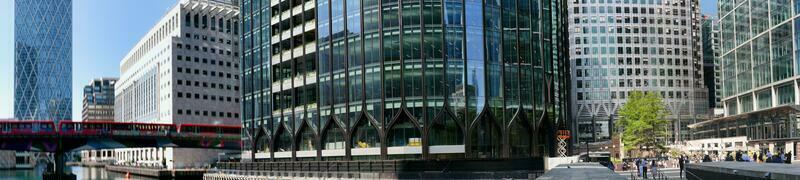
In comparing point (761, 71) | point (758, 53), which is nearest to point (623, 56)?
point (758, 53)

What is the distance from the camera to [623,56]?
195625 millimetres

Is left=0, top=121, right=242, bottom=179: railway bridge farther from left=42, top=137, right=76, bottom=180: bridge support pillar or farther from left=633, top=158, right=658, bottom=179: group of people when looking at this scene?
left=633, top=158, right=658, bottom=179: group of people

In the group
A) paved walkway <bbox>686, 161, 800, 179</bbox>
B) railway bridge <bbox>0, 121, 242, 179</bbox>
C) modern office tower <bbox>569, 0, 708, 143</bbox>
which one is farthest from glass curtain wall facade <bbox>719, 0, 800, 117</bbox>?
railway bridge <bbox>0, 121, 242, 179</bbox>

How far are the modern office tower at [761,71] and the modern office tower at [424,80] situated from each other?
24.7m

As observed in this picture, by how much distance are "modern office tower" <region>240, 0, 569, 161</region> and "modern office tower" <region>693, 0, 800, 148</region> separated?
2466 centimetres

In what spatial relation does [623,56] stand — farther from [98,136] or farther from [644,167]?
[644,167]

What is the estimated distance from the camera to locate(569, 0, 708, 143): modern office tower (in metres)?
194

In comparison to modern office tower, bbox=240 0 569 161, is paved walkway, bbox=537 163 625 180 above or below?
below

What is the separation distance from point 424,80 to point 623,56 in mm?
116527

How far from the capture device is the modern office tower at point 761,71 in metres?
98.1

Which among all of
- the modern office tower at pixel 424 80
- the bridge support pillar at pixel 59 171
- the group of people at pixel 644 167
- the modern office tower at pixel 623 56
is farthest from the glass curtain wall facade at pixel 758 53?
the bridge support pillar at pixel 59 171

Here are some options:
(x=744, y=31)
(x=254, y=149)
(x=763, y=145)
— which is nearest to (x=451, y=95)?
(x=254, y=149)

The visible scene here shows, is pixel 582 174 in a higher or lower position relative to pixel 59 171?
higher

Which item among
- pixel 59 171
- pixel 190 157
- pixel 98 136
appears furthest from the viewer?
pixel 190 157
